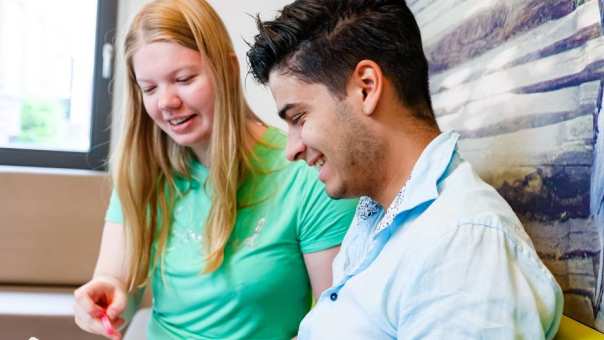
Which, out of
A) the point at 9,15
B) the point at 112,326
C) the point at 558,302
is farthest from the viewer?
the point at 9,15

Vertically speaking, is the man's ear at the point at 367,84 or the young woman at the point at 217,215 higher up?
the man's ear at the point at 367,84

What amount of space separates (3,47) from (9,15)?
0.44 ft

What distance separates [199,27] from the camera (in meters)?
1.29

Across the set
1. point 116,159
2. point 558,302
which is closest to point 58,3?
point 116,159

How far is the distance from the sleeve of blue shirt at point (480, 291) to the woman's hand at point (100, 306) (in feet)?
2.28

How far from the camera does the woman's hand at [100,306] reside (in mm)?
1269

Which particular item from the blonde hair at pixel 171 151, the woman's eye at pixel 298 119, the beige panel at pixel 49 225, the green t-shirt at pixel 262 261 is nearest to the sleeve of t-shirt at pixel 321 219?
the green t-shirt at pixel 262 261

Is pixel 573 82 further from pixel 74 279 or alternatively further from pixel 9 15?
pixel 9 15

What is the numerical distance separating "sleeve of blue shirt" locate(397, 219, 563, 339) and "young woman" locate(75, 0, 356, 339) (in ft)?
1.80

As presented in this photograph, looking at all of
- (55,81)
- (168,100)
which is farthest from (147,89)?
(55,81)

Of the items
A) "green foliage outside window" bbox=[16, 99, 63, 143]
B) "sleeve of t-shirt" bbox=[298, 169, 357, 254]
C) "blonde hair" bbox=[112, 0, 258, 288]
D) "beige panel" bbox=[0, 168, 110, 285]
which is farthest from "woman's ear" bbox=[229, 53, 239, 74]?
"green foliage outside window" bbox=[16, 99, 63, 143]

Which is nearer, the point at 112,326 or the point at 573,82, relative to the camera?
the point at 573,82

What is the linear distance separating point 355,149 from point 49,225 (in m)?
1.93

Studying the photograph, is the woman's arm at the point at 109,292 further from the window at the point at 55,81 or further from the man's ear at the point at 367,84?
the window at the point at 55,81
